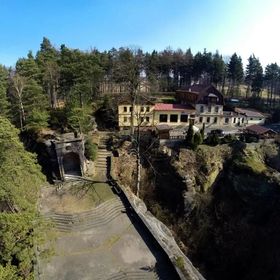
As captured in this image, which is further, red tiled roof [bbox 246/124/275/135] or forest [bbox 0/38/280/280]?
red tiled roof [bbox 246/124/275/135]

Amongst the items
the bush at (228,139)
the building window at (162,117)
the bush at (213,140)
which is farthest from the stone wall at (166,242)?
the bush at (228,139)

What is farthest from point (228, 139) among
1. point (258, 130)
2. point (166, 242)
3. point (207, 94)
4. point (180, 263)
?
point (180, 263)

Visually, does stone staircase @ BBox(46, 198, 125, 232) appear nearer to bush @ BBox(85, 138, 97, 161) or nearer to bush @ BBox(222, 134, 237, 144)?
bush @ BBox(85, 138, 97, 161)

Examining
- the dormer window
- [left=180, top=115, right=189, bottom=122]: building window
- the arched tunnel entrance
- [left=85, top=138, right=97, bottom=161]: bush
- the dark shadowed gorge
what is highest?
the dormer window

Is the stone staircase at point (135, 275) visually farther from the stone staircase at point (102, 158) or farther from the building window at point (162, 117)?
the building window at point (162, 117)

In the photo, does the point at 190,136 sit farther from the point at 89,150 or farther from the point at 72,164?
the point at 72,164

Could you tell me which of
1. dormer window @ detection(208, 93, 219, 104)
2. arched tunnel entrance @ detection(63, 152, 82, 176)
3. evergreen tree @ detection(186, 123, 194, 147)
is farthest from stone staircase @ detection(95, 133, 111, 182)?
dormer window @ detection(208, 93, 219, 104)
